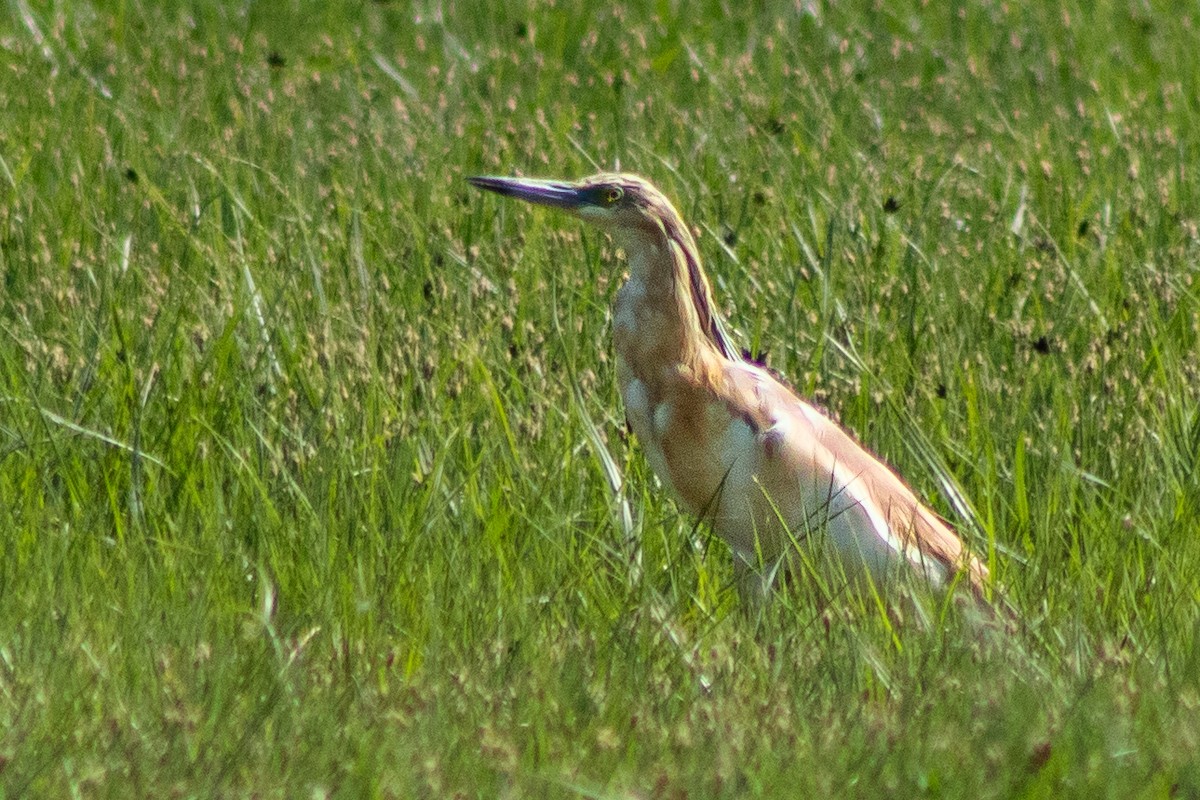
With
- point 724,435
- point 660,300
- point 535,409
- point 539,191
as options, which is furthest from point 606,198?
point 535,409

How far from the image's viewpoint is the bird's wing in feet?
14.2

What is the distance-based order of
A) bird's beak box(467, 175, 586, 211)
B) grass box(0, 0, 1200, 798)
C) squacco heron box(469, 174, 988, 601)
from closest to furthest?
1. grass box(0, 0, 1200, 798)
2. squacco heron box(469, 174, 988, 601)
3. bird's beak box(467, 175, 586, 211)

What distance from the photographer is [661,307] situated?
438 centimetres

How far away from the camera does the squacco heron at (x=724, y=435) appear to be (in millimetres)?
4293

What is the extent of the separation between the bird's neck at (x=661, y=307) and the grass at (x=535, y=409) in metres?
0.17

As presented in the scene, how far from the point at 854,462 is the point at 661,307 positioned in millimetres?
533

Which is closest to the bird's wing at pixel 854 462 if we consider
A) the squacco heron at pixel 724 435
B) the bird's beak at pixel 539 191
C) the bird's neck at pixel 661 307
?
the squacco heron at pixel 724 435

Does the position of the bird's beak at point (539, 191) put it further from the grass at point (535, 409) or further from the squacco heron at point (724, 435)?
the grass at point (535, 409)

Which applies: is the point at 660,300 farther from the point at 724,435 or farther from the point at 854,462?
the point at 854,462

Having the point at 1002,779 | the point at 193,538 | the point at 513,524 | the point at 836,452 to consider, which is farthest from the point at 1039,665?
the point at 193,538

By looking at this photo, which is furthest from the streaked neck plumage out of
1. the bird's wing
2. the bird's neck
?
the bird's wing

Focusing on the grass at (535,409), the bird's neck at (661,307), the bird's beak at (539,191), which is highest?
the bird's beak at (539,191)

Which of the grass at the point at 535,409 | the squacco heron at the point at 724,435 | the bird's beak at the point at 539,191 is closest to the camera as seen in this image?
the grass at the point at 535,409

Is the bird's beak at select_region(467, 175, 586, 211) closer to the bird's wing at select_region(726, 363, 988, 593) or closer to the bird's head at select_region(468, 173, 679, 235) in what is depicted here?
the bird's head at select_region(468, 173, 679, 235)
